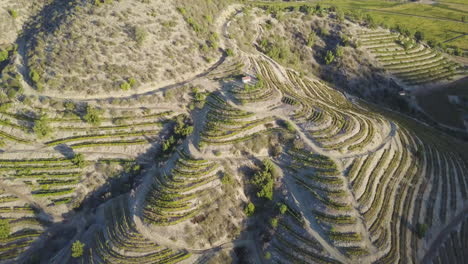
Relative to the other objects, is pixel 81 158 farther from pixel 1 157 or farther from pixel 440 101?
pixel 440 101

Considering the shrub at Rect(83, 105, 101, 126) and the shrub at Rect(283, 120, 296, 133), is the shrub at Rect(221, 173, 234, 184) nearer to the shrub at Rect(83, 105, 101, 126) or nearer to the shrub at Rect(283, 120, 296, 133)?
the shrub at Rect(283, 120, 296, 133)

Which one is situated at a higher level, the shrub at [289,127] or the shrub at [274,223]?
the shrub at [289,127]

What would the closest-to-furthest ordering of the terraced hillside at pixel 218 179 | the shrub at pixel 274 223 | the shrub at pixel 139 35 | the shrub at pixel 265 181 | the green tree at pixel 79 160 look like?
the terraced hillside at pixel 218 179, the shrub at pixel 274 223, the shrub at pixel 265 181, the green tree at pixel 79 160, the shrub at pixel 139 35

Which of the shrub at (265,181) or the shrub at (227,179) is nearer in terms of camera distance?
the shrub at (265,181)

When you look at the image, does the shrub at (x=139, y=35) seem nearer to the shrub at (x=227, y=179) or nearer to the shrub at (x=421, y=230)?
the shrub at (x=227, y=179)

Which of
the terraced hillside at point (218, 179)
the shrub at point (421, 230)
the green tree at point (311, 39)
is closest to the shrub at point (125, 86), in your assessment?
the terraced hillside at point (218, 179)

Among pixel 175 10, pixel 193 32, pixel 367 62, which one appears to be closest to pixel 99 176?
pixel 193 32

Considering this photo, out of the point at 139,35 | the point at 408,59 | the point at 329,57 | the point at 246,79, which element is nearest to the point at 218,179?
the point at 246,79
